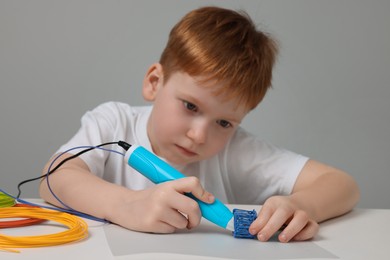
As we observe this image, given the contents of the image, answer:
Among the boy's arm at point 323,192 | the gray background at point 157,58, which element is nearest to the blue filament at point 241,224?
the boy's arm at point 323,192

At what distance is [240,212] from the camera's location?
0.73 metres

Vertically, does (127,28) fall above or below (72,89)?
above

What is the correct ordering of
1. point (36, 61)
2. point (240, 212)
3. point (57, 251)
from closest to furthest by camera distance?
point (57, 251), point (240, 212), point (36, 61)

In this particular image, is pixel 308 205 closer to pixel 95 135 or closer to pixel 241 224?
pixel 241 224

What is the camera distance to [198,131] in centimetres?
98

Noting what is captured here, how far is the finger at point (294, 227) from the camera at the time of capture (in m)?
0.73

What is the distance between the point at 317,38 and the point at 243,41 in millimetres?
800

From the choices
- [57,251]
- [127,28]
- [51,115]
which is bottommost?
[51,115]

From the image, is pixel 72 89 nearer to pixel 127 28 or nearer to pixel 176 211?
pixel 127 28

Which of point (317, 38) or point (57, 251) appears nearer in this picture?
point (57, 251)

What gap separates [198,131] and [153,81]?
22 cm

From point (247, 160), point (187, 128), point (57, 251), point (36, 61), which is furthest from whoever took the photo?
point (36, 61)

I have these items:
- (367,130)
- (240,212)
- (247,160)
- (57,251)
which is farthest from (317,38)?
(57,251)

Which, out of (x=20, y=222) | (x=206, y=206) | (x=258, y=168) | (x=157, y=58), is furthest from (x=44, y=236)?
(x=157, y=58)
